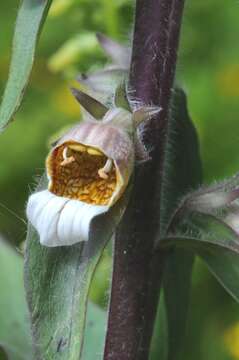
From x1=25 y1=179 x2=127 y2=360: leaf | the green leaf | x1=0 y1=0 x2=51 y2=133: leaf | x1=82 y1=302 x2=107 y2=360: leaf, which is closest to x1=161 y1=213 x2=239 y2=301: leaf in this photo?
the green leaf

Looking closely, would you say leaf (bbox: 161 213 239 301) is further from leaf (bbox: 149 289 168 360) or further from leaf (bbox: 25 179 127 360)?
leaf (bbox: 149 289 168 360)

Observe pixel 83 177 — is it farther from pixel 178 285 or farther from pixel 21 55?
pixel 178 285

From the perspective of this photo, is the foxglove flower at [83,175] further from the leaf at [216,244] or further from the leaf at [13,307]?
the leaf at [13,307]

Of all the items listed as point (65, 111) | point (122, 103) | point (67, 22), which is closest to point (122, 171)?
point (122, 103)

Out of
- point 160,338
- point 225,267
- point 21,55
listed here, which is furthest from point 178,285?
point 21,55

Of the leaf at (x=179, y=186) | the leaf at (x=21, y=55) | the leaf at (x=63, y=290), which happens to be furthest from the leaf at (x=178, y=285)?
the leaf at (x=21, y=55)

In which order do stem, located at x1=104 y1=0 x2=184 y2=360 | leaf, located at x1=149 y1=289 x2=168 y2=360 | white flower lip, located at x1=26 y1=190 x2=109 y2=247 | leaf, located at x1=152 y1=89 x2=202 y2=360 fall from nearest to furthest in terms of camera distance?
white flower lip, located at x1=26 y1=190 x2=109 y2=247 → stem, located at x1=104 y1=0 x2=184 y2=360 → leaf, located at x1=152 y1=89 x2=202 y2=360 → leaf, located at x1=149 y1=289 x2=168 y2=360
